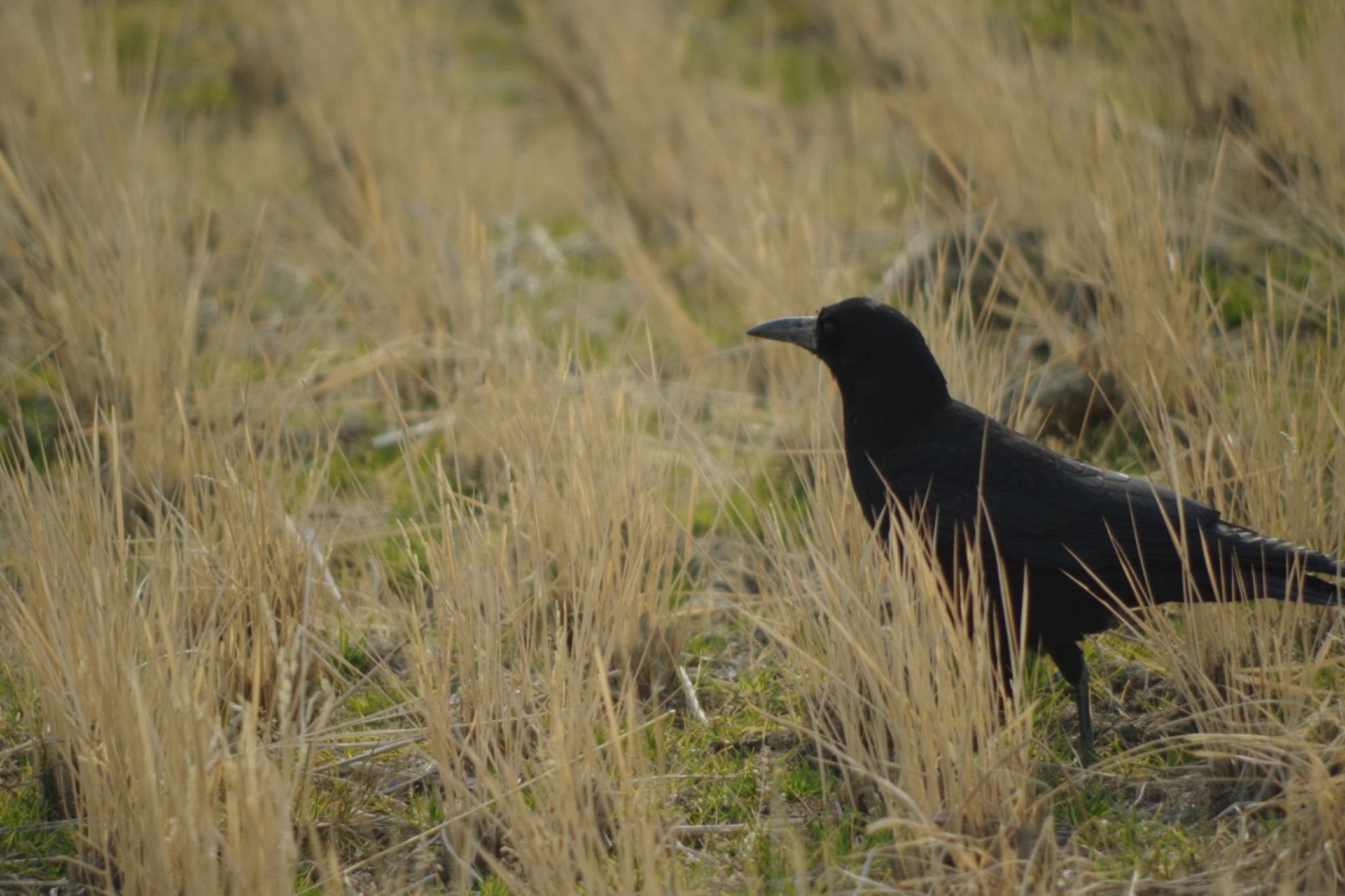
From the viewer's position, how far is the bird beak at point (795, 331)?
309 cm

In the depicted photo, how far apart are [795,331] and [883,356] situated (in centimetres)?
31

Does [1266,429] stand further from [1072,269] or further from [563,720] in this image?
[563,720]

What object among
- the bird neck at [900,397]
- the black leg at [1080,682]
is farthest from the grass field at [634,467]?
the bird neck at [900,397]

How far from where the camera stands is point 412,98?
5410 millimetres

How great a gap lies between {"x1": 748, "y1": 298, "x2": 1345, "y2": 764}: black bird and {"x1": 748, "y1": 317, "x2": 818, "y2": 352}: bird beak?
0.33ft

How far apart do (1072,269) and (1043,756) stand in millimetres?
1566

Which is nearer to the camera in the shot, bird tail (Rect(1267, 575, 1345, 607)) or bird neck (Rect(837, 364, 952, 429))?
bird tail (Rect(1267, 575, 1345, 607))

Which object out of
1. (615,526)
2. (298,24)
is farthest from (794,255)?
(298,24)

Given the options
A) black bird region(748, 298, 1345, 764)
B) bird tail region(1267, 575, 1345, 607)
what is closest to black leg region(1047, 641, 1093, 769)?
black bird region(748, 298, 1345, 764)

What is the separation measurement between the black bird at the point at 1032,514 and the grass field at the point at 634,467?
13 centimetres

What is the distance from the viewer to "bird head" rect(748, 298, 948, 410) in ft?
9.41

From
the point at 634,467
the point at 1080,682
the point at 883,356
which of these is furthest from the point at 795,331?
the point at 1080,682

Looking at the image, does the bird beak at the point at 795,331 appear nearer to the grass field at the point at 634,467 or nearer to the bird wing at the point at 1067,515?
the grass field at the point at 634,467

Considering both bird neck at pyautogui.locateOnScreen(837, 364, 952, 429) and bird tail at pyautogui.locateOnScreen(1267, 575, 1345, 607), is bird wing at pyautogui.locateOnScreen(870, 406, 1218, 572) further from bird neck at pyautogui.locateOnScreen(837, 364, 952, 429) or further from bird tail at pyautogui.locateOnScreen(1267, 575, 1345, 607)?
bird tail at pyautogui.locateOnScreen(1267, 575, 1345, 607)
